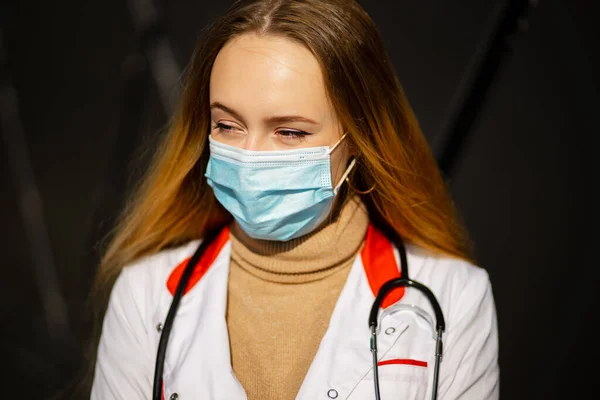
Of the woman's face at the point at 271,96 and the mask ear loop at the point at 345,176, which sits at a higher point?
the woman's face at the point at 271,96

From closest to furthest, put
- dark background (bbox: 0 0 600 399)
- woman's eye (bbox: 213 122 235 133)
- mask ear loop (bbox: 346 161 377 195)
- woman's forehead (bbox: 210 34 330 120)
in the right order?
woman's forehead (bbox: 210 34 330 120) < woman's eye (bbox: 213 122 235 133) < mask ear loop (bbox: 346 161 377 195) < dark background (bbox: 0 0 600 399)

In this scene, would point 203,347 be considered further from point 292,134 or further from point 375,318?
point 292,134

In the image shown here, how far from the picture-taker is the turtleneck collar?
1572 millimetres

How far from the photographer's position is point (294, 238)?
157 centimetres

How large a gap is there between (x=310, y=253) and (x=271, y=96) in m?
0.43

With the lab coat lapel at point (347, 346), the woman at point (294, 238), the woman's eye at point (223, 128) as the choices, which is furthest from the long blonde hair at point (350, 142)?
the lab coat lapel at point (347, 346)

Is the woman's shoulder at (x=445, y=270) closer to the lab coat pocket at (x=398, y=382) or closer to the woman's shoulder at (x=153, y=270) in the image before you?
the lab coat pocket at (x=398, y=382)

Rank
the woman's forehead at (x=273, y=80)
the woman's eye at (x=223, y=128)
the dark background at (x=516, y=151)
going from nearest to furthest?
1. the woman's forehead at (x=273, y=80)
2. the woman's eye at (x=223, y=128)
3. the dark background at (x=516, y=151)

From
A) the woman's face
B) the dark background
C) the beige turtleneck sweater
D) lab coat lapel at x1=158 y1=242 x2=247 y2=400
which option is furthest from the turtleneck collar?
the dark background

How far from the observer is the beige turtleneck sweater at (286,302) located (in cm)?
153

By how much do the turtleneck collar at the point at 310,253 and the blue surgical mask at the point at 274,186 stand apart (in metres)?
0.06

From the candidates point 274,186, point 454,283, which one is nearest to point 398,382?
point 454,283

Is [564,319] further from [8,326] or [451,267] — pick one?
[8,326]

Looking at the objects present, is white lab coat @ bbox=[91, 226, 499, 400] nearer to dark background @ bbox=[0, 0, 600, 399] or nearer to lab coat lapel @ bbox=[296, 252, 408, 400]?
lab coat lapel @ bbox=[296, 252, 408, 400]
